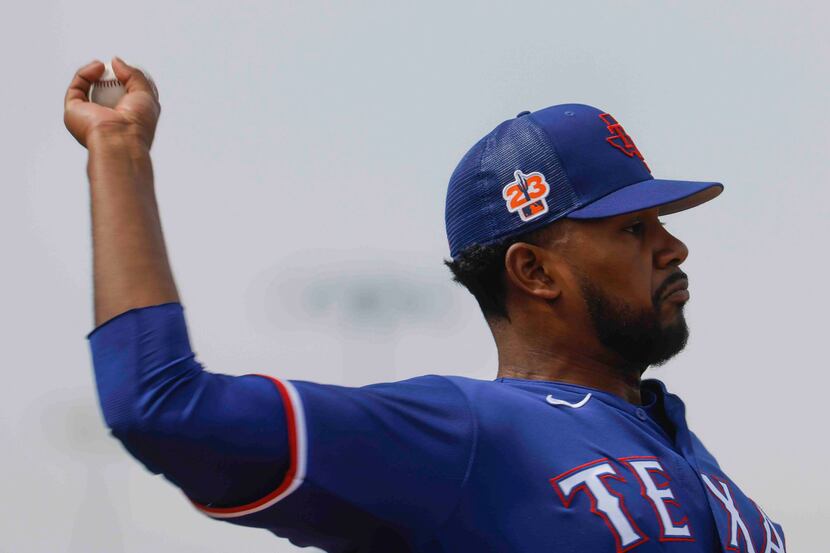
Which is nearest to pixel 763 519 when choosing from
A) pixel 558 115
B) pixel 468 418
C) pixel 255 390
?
pixel 468 418

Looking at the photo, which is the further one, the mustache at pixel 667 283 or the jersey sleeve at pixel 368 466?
the mustache at pixel 667 283

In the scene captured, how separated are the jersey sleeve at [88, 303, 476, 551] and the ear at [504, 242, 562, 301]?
53cm

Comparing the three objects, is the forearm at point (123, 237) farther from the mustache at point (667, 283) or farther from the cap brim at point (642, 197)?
the mustache at point (667, 283)

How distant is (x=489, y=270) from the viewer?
2.67m

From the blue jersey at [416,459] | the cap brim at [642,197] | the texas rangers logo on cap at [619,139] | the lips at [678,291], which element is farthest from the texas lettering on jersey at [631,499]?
the texas rangers logo on cap at [619,139]

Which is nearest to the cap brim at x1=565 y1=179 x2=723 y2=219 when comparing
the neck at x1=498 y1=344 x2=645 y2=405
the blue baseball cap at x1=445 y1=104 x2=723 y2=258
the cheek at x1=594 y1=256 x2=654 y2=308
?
the blue baseball cap at x1=445 y1=104 x2=723 y2=258

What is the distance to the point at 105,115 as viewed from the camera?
1.85 meters

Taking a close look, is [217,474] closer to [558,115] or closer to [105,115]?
[105,115]

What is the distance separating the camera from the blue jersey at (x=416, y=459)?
1704 mm

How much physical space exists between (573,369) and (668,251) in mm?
344

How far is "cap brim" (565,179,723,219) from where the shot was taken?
251cm

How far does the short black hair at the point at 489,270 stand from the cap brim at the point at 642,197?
0.33 ft

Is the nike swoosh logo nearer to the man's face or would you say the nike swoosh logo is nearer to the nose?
the man's face

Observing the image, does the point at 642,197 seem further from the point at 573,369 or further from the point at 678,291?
the point at 573,369
